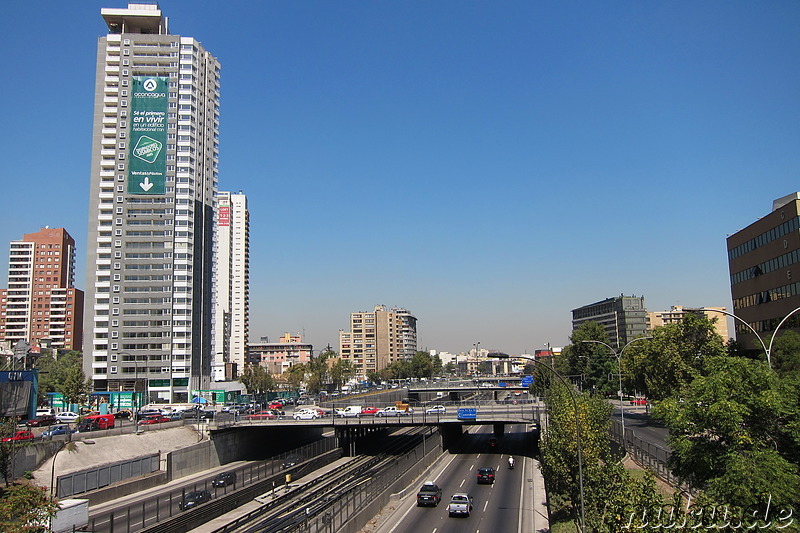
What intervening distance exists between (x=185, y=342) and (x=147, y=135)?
43.6 metres

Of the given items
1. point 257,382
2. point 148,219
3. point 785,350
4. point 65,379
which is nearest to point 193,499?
point 785,350

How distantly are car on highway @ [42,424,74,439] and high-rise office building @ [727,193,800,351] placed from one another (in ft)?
239

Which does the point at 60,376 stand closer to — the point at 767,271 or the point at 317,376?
the point at 317,376

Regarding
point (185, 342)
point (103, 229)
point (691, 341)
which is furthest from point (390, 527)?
point (103, 229)

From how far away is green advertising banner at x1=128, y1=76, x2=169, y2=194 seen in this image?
126688 millimetres

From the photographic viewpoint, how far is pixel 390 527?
140ft

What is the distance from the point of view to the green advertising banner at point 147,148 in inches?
4988

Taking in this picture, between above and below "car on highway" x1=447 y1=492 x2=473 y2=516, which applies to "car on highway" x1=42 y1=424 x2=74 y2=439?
above

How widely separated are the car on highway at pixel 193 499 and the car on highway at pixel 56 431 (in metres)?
17.3

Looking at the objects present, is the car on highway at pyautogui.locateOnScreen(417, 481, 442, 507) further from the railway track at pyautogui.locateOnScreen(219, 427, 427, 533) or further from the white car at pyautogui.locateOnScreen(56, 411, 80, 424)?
the white car at pyautogui.locateOnScreen(56, 411, 80, 424)

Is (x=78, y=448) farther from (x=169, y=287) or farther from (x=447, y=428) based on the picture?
(x=169, y=287)

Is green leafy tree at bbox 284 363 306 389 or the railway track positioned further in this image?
green leafy tree at bbox 284 363 306 389

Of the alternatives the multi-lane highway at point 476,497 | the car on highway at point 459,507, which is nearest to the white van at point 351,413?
the multi-lane highway at point 476,497

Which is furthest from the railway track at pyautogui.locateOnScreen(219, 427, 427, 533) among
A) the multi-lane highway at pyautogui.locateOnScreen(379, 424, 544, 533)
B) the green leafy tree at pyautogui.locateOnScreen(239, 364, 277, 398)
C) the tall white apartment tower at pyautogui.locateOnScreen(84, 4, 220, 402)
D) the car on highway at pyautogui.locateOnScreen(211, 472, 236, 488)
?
the tall white apartment tower at pyautogui.locateOnScreen(84, 4, 220, 402)
